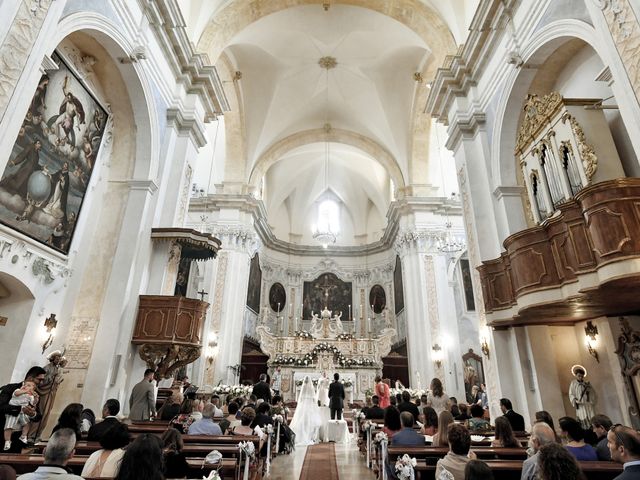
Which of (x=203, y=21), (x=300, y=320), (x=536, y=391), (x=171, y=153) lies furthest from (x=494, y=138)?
(x=300, y=320)

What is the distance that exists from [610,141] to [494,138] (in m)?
2.83

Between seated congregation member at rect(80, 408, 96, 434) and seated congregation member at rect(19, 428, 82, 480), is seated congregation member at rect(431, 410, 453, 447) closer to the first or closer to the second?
seated congregation member at rect(19, 428, 82, 480)

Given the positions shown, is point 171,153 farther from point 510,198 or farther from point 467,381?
point 467,381

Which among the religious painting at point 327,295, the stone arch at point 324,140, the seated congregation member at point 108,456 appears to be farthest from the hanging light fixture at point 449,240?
the seated congregation member at point 108,456

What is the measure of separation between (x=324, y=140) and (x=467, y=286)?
9673 millimetres

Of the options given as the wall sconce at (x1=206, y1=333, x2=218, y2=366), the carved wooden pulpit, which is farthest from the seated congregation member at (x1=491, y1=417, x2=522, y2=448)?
the wall sconce at (x1=206, y1=333, x2=218, y2=366)

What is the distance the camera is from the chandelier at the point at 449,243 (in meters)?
15.4

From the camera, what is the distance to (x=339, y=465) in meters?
6.39

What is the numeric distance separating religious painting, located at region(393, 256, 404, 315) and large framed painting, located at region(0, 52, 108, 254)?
1421 cm

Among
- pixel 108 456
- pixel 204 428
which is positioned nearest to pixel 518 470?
pixel 108 456

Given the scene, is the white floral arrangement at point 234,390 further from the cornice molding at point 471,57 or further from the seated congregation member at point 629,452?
the seated congregation member at point 629,452

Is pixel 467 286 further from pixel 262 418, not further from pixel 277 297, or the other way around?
pixel 262 418

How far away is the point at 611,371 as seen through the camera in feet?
19.2

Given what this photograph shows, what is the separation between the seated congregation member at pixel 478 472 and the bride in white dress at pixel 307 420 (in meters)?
7.44
